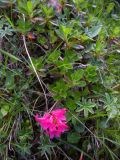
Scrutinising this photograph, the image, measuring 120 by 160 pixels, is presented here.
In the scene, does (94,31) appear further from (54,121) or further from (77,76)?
(54,121)

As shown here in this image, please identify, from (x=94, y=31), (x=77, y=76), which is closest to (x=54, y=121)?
(x=77, y=76)

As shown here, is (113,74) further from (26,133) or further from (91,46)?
(26,133)

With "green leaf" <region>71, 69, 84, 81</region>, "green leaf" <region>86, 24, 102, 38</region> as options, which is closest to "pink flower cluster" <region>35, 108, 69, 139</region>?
"green leaf" <region>71, 69, 84, 81</region>

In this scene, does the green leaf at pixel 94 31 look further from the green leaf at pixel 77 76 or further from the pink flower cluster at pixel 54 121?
the pink flower cluster at pixel 54 121

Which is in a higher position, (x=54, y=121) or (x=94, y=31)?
(x=94, y=31)

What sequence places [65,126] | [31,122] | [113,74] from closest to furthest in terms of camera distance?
[65,126] < [31,122] < [113,74]

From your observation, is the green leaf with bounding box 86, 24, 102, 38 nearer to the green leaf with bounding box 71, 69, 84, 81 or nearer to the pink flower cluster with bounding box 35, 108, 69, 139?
the green leaf with bounding box 71, 69, 84, 81

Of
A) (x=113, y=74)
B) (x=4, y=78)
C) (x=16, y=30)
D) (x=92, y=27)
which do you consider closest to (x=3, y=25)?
(x=16, y=30)

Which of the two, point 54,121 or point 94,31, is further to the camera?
point 94,31
